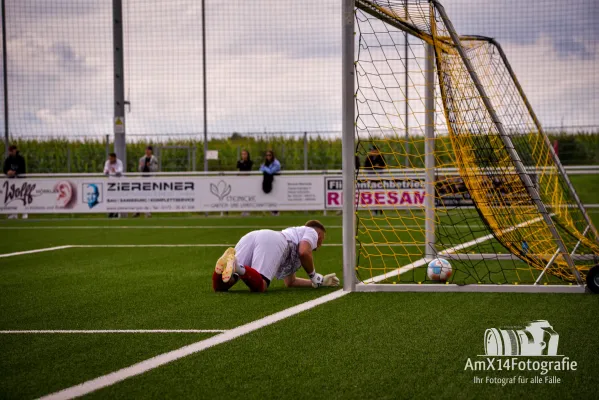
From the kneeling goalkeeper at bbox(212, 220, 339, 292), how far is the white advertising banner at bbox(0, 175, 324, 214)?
13.1m

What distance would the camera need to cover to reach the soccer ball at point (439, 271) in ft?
26.1

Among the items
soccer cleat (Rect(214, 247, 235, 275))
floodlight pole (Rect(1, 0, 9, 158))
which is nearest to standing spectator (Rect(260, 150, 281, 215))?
floodlight pole (Rect(1, 0, 9, 158))

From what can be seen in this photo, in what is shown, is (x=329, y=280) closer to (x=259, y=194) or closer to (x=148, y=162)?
(x=259, y=194)

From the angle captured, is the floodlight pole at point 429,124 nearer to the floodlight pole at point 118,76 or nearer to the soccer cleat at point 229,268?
the soccer cleat at point 229,268

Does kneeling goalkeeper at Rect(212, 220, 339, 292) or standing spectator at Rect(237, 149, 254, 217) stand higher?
standing spectator at Rect(237, 149, 254, 217)

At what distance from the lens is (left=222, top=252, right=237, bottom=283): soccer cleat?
720 centimetres

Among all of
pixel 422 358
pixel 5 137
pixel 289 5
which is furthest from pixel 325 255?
pixel 5 137

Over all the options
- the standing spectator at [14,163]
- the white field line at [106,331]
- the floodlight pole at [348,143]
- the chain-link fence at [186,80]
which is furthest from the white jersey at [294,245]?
the standing spectator at [14,163]

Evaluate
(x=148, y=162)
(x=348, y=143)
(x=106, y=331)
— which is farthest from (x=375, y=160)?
(x=106, y=331)

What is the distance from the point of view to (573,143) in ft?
70.7

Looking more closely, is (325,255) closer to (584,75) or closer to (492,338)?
Answer: (492,338)

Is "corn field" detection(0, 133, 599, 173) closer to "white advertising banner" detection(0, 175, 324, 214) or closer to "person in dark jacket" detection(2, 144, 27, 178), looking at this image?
"person in dark jacket" detection(2, 144, 27, 178)

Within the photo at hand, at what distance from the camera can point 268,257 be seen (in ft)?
24.8

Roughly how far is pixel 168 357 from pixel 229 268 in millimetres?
2468
